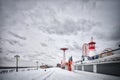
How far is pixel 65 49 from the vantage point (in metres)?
125

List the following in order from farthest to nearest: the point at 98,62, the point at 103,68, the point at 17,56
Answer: the point at 17,56 < the point at 98,62 < the point at 103,68

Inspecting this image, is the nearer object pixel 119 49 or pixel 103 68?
pixel 119 49

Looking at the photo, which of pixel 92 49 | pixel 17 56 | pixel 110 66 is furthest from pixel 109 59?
pixel 17 56

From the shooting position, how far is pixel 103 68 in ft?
76.1

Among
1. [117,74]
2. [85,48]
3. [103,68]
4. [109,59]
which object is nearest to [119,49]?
[109,59]

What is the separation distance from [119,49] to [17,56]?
30.8 meters

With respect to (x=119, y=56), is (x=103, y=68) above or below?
below

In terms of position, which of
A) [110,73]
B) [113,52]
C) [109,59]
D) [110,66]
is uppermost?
[113,52]

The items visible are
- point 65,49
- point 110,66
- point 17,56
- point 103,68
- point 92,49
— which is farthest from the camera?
point 65,49

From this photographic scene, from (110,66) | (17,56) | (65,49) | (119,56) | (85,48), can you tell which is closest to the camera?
(119,56)

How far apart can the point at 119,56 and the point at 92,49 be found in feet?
86.8

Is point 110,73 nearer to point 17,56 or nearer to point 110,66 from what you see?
point 110,66

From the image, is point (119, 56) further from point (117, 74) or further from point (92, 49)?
point (92, 49)

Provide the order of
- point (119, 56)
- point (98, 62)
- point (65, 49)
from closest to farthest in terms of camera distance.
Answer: point (119, 56)
point (98, 62)
point (65, 49)
